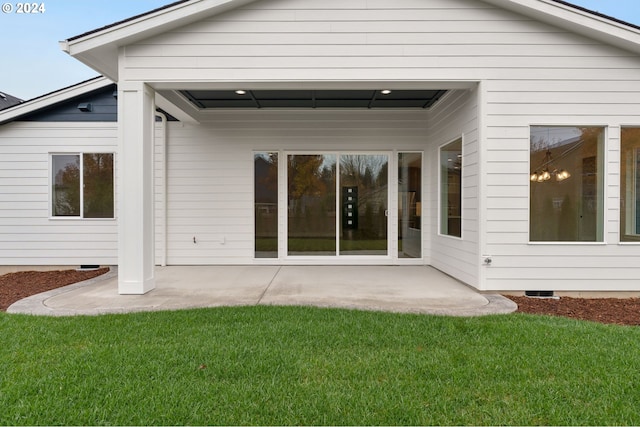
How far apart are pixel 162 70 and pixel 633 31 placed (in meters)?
6.69

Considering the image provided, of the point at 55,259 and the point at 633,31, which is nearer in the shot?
the point at 633,31

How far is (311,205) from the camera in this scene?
27.0 feet

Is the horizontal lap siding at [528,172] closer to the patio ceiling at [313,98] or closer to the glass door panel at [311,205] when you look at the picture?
the patio ceiling at [313,98]

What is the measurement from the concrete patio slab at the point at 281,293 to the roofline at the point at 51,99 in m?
3.95

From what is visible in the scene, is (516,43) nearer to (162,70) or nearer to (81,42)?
(162,70)

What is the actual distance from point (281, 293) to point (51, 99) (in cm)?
665

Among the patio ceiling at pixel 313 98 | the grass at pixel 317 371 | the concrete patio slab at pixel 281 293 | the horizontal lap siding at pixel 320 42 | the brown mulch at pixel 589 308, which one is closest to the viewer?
the grass at pixel 317 371

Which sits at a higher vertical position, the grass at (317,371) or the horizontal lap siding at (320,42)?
the horizontal lap siding at (320,42)

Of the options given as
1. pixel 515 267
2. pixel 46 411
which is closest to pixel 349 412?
pixel 46 411

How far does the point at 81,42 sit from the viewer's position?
510cm

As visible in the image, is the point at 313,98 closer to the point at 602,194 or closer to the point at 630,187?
the point at 602,194

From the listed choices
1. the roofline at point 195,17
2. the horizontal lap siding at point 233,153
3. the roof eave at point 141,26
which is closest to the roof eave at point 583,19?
the roofline at point 195,17

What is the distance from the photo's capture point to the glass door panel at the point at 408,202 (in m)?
8.25

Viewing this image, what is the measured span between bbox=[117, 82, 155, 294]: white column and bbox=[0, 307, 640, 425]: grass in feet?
4.01
